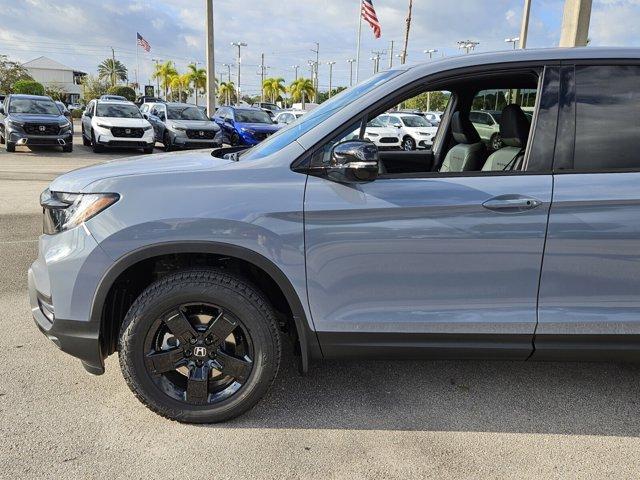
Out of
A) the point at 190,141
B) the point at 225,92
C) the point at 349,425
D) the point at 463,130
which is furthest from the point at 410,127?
the point at 225,92

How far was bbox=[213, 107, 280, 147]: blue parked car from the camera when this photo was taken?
18625 mm

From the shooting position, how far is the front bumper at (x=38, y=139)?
1495cm

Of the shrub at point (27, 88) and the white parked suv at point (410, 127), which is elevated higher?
the shrub at point (27, 88)

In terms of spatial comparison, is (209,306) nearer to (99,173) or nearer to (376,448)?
(99,173)

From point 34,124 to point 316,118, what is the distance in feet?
48.5

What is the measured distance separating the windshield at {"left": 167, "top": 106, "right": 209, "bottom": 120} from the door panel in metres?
16.6

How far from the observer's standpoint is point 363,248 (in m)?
2.61

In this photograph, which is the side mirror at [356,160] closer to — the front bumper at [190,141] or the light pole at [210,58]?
the front bumper at [190,141]

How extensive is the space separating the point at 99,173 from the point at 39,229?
472 centimetres

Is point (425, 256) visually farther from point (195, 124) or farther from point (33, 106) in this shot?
point (33, 106)

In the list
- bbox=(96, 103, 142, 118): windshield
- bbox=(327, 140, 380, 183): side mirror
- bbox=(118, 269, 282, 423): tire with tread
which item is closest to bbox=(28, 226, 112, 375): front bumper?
bbox=(118, 269, 282, 423): tire with tread

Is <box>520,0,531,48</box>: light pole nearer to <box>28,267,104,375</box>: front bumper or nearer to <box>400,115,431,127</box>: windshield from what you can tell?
<box>400,115,431,127</box>: windshield

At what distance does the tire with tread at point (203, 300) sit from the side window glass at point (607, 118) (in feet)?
5.71

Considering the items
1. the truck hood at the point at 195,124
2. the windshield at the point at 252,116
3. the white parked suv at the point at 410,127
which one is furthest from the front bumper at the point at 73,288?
the white parked suv at the point at 410,127
